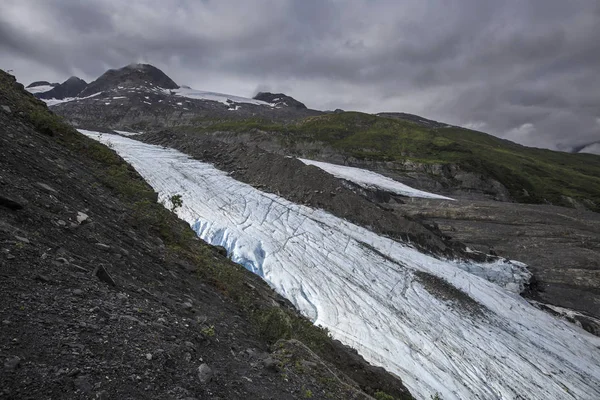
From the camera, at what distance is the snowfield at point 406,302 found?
14234 millimetres

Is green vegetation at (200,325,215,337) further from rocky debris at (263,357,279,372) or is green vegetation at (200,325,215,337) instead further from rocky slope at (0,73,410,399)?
rocky debris at (263,357,279,372)

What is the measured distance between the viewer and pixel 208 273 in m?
9.38

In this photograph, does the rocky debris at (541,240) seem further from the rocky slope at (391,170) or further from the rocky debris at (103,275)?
the rocky debris at (103,275)

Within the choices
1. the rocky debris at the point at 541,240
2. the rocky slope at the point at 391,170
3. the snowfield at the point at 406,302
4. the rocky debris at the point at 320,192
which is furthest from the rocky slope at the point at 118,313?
the rocky debris at the point at 541,240

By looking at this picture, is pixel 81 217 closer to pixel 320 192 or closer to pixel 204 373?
pixel 204 373

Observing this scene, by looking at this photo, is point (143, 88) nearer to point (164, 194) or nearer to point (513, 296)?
point (164, 194)

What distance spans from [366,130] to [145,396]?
93.9 m

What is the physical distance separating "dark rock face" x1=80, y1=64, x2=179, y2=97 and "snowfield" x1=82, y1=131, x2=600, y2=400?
585ft

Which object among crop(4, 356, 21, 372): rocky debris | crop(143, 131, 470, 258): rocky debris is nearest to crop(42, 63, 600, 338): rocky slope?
crop(143, 131, 470, 258): rocky debris

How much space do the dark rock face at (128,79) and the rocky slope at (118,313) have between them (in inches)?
7467

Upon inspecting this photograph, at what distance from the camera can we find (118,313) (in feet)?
16.1

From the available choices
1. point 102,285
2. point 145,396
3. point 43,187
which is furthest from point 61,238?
point 145,396

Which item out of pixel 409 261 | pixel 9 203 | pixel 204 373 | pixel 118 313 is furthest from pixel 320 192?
pixel 204 373

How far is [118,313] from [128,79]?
208 m
